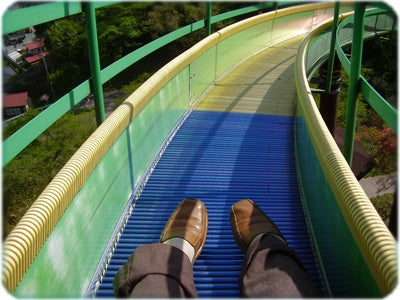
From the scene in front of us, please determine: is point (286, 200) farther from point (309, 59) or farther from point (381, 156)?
point (381, 156)

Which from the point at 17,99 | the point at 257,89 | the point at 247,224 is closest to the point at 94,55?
the point at 247,224

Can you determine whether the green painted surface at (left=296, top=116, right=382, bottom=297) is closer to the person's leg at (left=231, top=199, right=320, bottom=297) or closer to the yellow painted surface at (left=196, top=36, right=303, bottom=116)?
the person's leg at (left=231, top=199, right=320, bottom=297)

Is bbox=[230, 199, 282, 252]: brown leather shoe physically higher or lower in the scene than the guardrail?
lower

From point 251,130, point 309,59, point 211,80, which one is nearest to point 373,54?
point 309,59

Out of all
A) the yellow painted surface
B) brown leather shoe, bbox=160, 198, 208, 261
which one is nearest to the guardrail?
brown leather shoe, bbox=160, 198, 208, 261

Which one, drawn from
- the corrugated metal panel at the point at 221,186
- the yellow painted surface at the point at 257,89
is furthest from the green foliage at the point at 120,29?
the corrugated metal panel at the point at 221,186

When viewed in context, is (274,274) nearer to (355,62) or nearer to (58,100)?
(58,100)

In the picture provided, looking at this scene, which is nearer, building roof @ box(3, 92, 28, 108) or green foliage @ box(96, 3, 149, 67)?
building roof @ box(3, 92, 28, 108)
